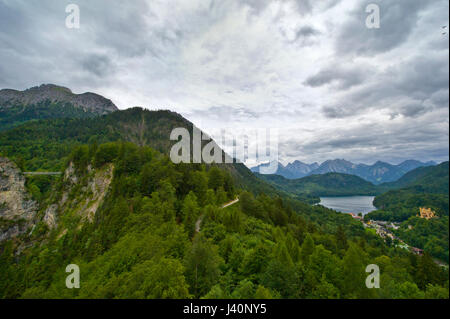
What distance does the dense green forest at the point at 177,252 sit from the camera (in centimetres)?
1525

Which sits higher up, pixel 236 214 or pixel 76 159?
pixel 76 159

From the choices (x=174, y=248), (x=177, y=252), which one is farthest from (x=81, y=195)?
(x=177, y=252)

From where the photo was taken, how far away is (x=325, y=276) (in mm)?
18000

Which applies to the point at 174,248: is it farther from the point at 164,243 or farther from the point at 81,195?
the point at 81,195

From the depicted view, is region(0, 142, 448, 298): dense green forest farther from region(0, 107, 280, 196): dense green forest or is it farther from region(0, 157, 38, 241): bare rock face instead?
region(0, 107, 280, 196): dense green forest

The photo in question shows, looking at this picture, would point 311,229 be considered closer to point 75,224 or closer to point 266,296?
point 266,296

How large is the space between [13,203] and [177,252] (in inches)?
2891

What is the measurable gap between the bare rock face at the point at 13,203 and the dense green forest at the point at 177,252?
5737 millimetres

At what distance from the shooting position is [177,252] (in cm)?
1941

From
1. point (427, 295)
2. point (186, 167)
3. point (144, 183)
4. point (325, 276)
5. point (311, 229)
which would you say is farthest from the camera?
point (311, 229)

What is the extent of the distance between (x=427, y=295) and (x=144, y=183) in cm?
4634

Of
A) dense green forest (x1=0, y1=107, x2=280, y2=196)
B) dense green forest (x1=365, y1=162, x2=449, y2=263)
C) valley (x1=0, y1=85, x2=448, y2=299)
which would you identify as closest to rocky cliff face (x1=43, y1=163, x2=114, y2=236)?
valley (x1=0, y1=85, x2=448, y2=299)

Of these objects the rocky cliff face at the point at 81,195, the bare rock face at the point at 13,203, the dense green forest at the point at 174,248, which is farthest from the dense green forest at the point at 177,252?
the bare rock face at the point at 13,203

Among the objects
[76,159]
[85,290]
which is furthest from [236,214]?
[76,159]
